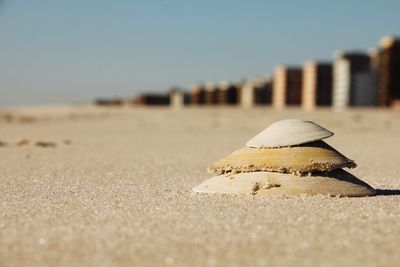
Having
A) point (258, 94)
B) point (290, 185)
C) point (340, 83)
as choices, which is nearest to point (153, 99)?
point (258, 94)

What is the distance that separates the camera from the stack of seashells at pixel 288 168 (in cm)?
564

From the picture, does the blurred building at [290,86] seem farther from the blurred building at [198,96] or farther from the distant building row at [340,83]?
the blurred building at [198,96]

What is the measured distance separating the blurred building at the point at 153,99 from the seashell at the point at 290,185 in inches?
4028

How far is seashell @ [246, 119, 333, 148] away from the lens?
237 inches

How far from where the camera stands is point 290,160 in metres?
5.79

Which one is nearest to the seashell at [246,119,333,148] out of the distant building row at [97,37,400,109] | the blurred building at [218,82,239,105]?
the distant building row at [97,37,400,109]

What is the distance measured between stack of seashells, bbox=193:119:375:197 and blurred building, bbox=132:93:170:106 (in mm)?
102040

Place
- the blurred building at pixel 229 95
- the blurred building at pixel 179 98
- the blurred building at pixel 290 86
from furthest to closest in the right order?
the blurred building at pixel 179 98
the blurred building at pixel 229 95
the blurred building at pixel 290 86

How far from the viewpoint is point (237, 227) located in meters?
4.11

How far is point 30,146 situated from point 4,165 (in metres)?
4.19

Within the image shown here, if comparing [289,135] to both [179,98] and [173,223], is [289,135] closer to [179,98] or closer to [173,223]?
[173,223]

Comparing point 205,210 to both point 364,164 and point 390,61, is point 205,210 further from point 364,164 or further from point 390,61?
point 390,61

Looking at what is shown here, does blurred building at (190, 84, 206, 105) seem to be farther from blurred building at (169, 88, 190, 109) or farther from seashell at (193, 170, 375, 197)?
seashell at (193, 170, 375, 197)

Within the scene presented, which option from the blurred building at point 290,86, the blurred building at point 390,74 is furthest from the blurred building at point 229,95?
the blurred building at point 390,74
